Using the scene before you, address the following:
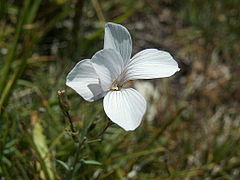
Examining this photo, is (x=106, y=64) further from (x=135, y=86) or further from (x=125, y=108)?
(x=135, y=86)

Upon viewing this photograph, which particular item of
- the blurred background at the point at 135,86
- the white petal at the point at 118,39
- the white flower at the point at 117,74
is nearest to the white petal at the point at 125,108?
the white flower at the point at 117,74

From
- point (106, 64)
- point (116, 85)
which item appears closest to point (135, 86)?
point (116, 85)

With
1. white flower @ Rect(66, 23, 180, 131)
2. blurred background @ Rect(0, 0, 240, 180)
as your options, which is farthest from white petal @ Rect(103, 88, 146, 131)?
blurred background @ Rect(0, 0, 240, 180)

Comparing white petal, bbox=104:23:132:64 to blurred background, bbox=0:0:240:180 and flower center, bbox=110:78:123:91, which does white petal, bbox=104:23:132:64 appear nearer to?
flower center, bbox=110:78:123:91

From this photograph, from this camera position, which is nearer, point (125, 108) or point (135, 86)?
point (125, 108)

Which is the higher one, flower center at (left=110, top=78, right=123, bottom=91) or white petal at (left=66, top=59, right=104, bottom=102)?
white petal at (left=66, top=59, right=104, bottom=102)

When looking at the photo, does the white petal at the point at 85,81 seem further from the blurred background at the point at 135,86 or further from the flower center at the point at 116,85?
the blurred background at the point at 135,86
